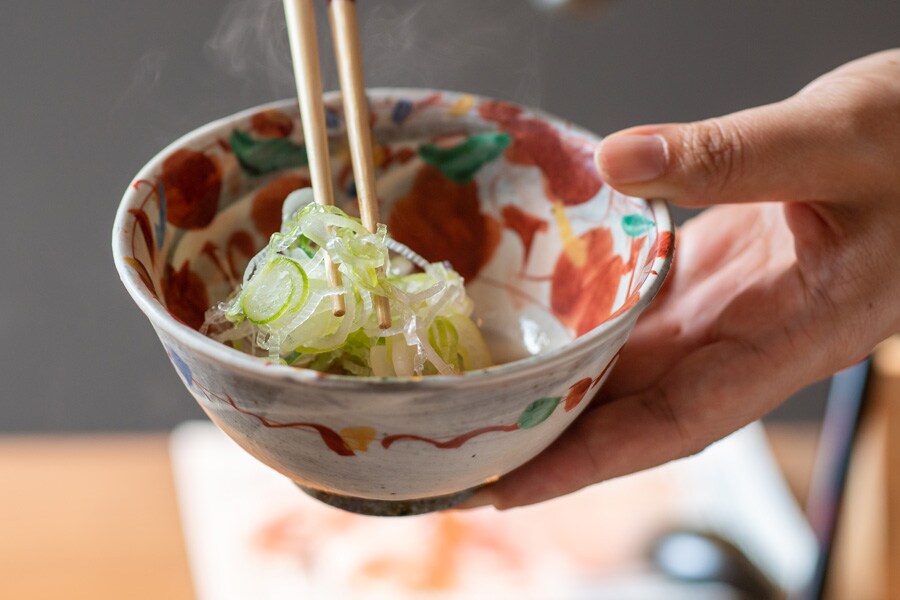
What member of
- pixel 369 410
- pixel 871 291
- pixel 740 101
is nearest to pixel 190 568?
pixel 369 410

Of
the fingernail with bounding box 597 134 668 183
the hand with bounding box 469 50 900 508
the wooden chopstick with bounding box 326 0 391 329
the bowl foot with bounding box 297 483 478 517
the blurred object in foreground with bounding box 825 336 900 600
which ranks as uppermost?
the wooden chopstick with bounding box 326 0 391 329

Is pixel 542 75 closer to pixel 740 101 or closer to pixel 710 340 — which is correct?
pixel 740 101

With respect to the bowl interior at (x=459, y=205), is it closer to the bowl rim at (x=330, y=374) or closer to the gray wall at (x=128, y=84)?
the bowl rim at (x=330, y=374)

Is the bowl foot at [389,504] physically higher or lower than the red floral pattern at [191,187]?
lower

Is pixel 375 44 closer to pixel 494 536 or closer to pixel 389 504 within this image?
pixel 389 504

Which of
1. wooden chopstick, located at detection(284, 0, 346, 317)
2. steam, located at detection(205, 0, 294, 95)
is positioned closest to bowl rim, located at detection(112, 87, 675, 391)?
wooden chopstick, located at detection(284, 0, 346, 317)

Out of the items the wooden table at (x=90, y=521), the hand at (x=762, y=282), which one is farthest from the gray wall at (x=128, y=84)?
the hand at (x=762, y=282)

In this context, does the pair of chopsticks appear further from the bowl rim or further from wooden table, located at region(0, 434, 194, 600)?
wooden table, located at region(0, 434, 194, 600)
